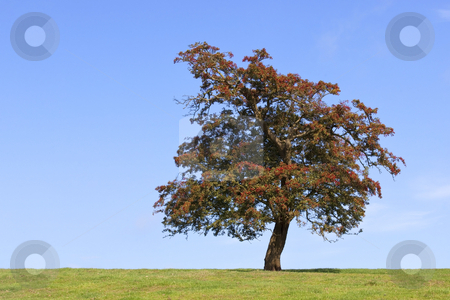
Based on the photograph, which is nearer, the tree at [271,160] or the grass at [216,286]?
the grass at [216,286]

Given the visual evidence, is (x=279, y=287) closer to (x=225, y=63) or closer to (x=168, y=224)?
(x=168, y=224)

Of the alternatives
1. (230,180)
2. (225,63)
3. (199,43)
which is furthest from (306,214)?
(199,43)

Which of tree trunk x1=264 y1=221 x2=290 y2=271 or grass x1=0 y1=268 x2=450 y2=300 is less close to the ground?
tree trunk x1=264 y1=221 x2=290 y2=271

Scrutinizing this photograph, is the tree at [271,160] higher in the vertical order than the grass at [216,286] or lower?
higher

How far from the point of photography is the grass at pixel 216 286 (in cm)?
1772

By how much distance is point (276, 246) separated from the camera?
28078 millimetres

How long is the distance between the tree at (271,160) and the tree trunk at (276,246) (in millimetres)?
59

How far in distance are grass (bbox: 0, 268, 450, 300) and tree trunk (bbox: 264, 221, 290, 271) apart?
3860mm

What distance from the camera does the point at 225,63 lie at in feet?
93.5

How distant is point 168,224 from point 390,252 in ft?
42.8

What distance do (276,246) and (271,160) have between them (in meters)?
5.14

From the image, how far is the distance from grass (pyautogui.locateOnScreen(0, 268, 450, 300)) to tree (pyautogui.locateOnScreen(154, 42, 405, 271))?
12.8ft

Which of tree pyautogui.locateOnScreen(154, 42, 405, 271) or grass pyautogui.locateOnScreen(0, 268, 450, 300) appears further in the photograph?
tree pyautogui.locateOnScreen(154, 42, 405, 271)

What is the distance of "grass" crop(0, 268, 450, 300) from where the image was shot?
1772cm
